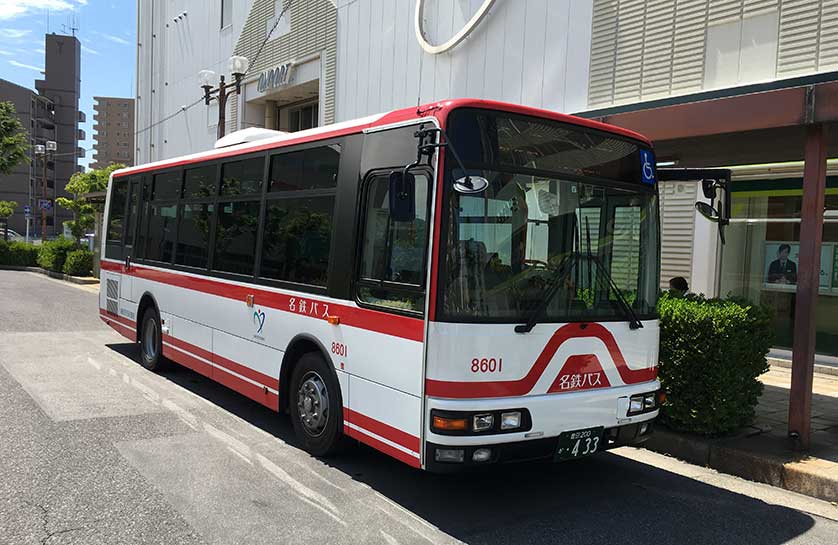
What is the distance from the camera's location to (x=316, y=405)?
573cm

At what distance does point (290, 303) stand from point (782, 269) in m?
8.82

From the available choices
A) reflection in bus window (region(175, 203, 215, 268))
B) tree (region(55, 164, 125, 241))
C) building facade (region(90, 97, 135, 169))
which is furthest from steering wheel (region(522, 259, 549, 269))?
building facade (region(90, 97, 135, 169))

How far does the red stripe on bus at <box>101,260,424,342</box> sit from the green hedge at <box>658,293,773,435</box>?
9.54ft

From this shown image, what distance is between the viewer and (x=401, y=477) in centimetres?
542

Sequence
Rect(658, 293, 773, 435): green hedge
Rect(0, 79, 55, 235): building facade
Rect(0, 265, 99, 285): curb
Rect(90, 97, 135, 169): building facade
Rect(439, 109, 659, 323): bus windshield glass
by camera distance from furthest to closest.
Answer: Rect(90, 97, 135, 169): building facade
Rect(0, 79, 55, 235): building facade
Rect(0, 265, 99, 285): curb
Rect(658, 293, 773, 435): green hedge
Rect(439, 109, 659, 323): bus windshield glass

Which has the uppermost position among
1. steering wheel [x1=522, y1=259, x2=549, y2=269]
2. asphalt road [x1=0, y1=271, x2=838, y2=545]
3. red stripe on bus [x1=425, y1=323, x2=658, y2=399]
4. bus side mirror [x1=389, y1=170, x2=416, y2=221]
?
bus side mirror [x1=389, y1=170, x2=416, y2=221]

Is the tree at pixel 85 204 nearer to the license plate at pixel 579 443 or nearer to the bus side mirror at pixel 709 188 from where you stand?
the bus side mirror at pixel 709 188

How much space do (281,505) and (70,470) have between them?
1.76m

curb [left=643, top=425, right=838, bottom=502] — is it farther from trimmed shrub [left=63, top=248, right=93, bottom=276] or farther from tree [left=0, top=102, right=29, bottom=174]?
tree [left=0, top=102, right=29, bottom=174]

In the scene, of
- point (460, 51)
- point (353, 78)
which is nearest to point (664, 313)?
point (460, 51)

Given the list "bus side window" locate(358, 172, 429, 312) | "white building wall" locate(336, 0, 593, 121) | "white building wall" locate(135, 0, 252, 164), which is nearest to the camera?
"bus side window" locate(358, 172, 429, 312)

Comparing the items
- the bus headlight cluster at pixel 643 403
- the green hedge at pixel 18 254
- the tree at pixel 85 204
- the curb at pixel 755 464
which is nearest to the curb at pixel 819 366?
the curb at pixel 755 464

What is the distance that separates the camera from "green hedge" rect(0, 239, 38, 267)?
31500 mm

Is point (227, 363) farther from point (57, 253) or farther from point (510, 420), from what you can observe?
point (57, 253)
